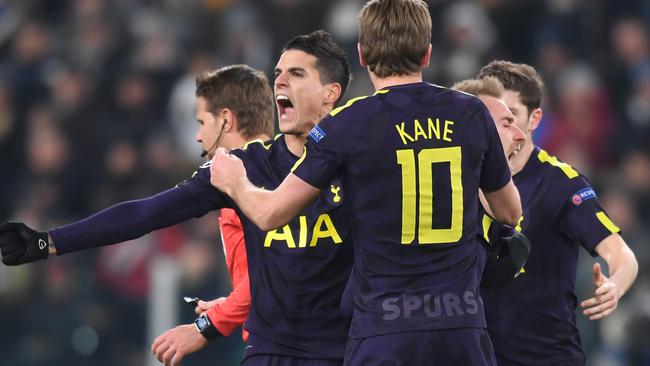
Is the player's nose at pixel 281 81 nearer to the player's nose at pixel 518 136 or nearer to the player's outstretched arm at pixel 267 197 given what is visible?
the player's outstretched arm at pixel 267 197

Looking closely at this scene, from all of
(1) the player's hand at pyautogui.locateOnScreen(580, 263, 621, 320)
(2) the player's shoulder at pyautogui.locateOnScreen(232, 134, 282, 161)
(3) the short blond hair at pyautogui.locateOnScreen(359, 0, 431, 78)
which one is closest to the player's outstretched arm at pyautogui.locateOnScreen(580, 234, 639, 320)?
(1) the player's hand at pyautogui.locateOnScreen(580, 263, 621, 320)

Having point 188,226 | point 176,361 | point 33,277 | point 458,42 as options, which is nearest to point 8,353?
point 33,277

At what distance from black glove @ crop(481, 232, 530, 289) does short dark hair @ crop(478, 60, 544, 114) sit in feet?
3.95

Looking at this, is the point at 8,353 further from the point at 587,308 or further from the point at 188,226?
the point at 587,308

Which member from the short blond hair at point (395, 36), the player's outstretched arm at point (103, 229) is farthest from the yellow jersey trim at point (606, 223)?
the player's outstretched arm at point (103, 229)

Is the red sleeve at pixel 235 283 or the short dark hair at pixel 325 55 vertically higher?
the short dark hair at pixel 325 55

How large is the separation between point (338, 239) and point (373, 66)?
85cm

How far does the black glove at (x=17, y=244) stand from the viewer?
16.0 feet

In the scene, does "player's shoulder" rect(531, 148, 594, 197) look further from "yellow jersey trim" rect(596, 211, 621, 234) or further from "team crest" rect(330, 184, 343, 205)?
"team crest" rect(330, 184, 343, 205)

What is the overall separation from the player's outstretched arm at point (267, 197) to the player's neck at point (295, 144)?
64 centimetres

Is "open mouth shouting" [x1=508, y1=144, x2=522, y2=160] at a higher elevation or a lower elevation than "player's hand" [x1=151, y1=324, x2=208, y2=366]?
higher

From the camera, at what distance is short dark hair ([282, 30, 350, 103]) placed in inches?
221

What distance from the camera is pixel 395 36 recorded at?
455 centimetres

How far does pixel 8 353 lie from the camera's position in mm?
10922
